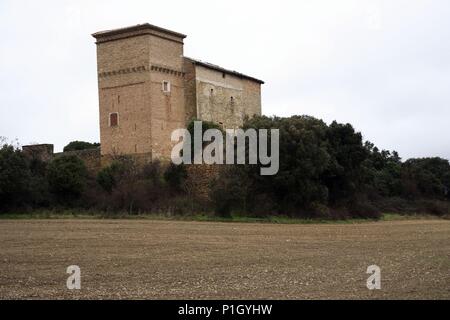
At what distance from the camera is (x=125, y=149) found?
1866 inches

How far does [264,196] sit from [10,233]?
1564cm

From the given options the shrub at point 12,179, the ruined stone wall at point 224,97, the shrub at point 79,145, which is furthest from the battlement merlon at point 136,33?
the shrub at point 79,145

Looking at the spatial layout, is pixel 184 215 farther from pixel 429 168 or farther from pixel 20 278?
pixel 429 168

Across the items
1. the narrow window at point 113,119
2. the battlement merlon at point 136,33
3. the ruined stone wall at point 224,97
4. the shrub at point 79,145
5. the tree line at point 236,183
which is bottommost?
the tree line at point 236,183

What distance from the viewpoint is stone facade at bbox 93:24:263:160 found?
46719mm

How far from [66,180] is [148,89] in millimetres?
11439

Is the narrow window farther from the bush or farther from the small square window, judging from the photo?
the bush

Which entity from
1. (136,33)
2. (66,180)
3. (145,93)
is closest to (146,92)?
(145,93)

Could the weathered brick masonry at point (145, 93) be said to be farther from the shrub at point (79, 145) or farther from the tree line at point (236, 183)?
the shrub at point (79, 145)

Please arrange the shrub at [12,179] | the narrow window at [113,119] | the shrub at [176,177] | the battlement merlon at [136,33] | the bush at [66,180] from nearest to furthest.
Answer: the shrub at [12,179], the bush at [66,180], the shrub at [176,177], the battlement merlon at [136,33], the narrow window at [113,119]

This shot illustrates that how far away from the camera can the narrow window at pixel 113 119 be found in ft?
158

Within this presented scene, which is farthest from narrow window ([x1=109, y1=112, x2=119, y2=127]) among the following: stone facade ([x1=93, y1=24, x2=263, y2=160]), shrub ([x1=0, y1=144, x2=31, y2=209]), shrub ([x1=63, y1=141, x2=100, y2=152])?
shrub ([x1=63, y1=141, x2=100, y2=152])

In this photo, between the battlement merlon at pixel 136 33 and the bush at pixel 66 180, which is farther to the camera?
the battlement merlon at pixel 136 33

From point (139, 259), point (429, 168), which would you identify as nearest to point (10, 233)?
point (139, 259)
